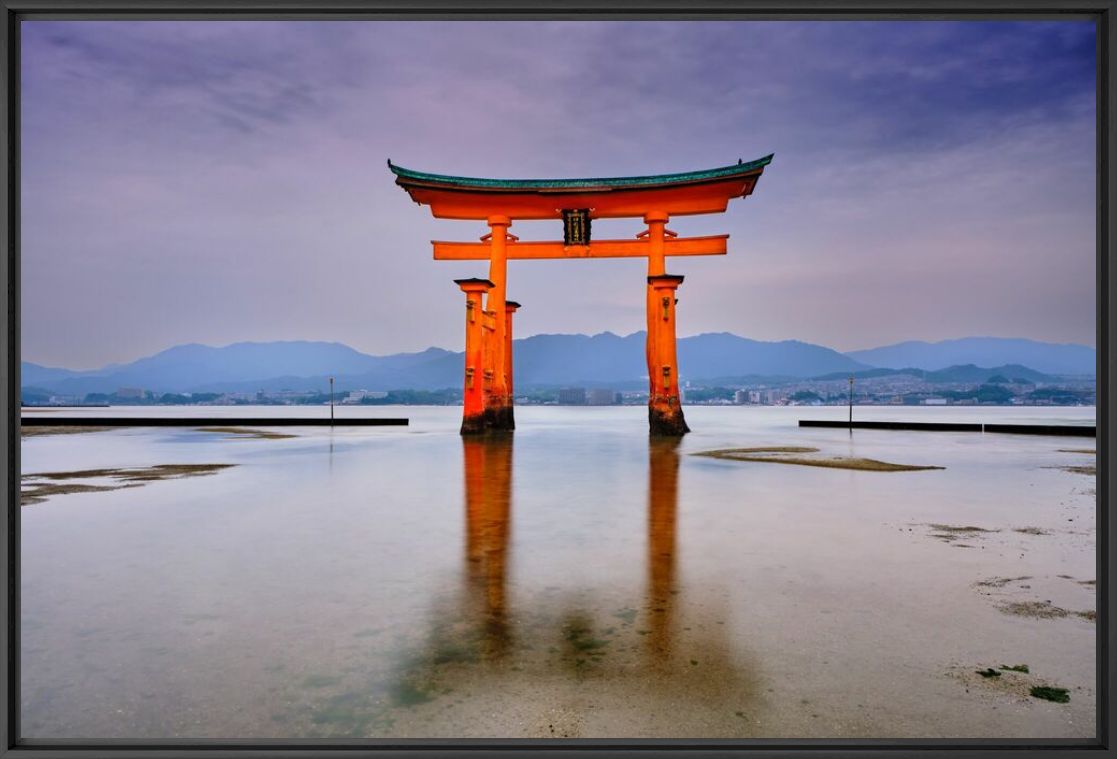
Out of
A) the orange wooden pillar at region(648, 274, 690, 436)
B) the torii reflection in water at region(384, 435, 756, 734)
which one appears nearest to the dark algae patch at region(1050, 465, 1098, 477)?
the orange wooden pillar at region(648, 274, 690, 436)

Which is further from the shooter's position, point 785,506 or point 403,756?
point 785,506

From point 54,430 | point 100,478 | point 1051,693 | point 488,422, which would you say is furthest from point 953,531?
point 54,430

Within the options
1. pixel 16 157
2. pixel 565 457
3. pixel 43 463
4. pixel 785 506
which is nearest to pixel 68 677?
pixel 16 157

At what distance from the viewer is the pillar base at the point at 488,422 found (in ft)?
62.3

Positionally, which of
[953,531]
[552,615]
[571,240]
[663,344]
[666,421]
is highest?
[571,240]

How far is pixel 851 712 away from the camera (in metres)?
2.34

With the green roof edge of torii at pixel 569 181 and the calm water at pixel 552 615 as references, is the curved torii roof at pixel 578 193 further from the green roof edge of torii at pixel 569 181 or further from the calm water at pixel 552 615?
the calm water at pixel 552 615

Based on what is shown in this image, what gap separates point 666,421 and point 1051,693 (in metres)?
15.9

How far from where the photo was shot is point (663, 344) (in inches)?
666

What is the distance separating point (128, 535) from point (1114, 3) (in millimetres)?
7662

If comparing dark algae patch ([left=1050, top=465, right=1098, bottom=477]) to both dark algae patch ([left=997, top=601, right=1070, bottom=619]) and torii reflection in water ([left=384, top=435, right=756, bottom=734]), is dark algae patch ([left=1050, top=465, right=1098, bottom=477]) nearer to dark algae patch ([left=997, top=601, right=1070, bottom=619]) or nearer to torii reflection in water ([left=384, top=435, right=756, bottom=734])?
dark algae patch ([left=997, top=601, right=1070, bottom=619])

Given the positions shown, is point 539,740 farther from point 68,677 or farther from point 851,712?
point 68,677

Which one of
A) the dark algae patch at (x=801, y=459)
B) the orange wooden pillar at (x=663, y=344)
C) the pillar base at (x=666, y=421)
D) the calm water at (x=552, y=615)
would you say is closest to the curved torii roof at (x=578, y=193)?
the orange wooden pillar at (x=663, y=344)

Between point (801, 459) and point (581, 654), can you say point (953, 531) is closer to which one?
point (581, 654)
